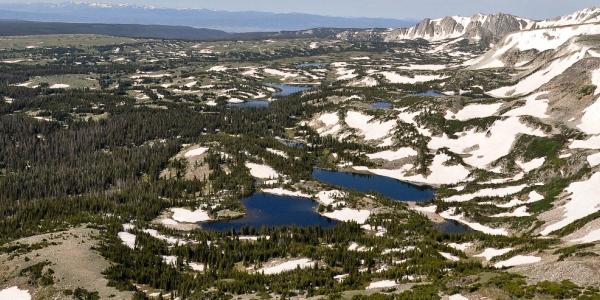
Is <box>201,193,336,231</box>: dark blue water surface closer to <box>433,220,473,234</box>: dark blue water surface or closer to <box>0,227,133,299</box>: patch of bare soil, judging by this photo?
<box>433,220,473,234</box>: dark blue water surface

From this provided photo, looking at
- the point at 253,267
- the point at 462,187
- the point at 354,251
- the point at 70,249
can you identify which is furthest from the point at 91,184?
the point at 462,187

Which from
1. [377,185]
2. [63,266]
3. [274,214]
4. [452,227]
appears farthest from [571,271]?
[377,185]

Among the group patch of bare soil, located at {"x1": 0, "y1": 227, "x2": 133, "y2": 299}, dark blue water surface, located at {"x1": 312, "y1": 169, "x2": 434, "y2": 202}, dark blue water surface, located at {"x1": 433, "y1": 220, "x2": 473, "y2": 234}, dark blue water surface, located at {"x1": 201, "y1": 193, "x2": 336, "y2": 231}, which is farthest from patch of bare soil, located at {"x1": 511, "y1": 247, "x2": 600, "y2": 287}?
dark blue water surface, located at {"x1": 312, "y1": 169, "x2": 434, "y2": 202}

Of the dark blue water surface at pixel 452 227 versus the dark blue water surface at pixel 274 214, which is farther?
the dark blue water surface at pixel 274 214

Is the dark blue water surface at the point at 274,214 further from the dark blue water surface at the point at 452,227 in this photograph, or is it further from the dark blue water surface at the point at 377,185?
the dark blue water surface at the point at 452,227

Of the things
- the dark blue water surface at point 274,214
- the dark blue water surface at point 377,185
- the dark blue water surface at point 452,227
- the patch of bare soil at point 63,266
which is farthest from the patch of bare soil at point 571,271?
the dark blue water surface at point 377,185

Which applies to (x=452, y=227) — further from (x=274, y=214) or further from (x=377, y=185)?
(x=274, y=214)
